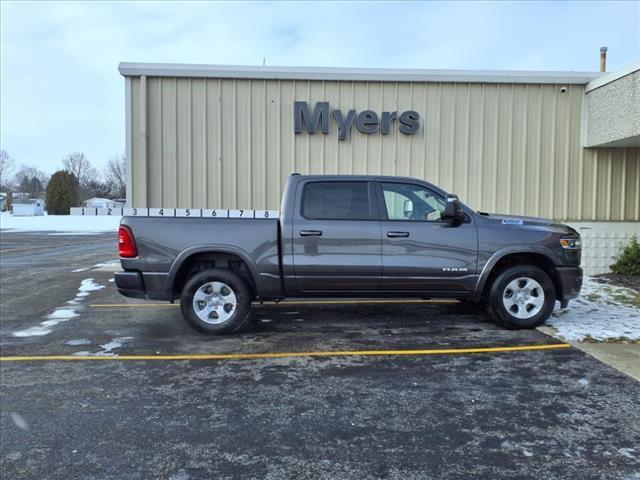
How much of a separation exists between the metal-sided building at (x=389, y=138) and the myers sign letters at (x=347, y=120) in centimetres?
2

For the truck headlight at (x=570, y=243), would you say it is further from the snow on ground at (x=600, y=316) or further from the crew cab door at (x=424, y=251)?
the crew cab door at (x=424, y=251)

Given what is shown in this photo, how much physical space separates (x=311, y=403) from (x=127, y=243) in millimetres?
3204

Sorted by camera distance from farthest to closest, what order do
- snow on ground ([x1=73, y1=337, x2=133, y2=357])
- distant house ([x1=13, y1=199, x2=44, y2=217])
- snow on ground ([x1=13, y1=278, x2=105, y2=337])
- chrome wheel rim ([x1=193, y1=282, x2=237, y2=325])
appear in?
distant house ([x1=13, y1=199, x2=44, y2=217]) → snow on ground ([x1=13, y1=278, x2=105, y2=337]) → chrome wheel rim ([x1=193, y1=282, x2=237, y2=325]) → snow on ground ([x1=73, y1=337, x2=133, y2=357])

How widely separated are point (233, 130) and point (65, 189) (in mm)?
50576

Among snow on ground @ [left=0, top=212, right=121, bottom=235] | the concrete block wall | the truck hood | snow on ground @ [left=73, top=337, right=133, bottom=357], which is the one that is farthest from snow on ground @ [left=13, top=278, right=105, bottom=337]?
snow on ground @ [left=0, top=212, right=121, bottom=235]

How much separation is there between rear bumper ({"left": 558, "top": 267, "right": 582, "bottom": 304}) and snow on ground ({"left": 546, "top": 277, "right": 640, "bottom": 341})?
441 millimetres

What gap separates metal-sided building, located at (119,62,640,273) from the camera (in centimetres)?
1045

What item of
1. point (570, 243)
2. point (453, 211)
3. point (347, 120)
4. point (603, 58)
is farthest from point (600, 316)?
point (603, 58)

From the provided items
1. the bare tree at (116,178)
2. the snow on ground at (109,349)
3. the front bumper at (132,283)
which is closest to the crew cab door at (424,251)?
the front bumper at (132,283)

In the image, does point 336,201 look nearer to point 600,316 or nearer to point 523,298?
point 523,298

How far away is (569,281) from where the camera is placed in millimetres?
6355

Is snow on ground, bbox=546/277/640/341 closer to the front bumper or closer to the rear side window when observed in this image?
the rear side window

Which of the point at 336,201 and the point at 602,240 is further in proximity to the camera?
the point at 602,240

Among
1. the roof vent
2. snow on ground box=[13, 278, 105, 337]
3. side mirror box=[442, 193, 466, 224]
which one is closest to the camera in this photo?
side mirror box=[442, 193, 466, 224]
